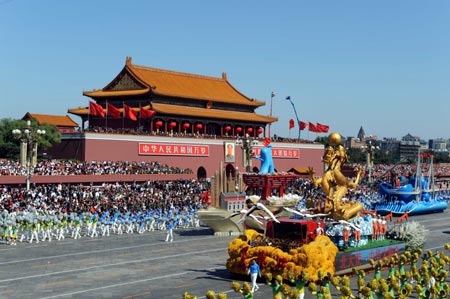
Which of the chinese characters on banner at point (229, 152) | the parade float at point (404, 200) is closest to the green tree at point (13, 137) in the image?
the chinese characters on banner at point (229, 152)

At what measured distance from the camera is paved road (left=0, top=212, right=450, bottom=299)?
725 inches

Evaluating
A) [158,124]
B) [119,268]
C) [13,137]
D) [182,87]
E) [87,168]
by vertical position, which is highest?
[182,87]

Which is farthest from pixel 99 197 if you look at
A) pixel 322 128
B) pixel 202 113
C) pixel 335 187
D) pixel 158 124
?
pixel 322 128

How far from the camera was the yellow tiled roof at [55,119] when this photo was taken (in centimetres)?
6961

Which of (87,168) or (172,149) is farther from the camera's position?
(172,149)

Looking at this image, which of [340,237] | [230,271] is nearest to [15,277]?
[230,271]

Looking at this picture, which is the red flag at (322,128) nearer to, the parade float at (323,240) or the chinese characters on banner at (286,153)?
the chinese characters on banner at (286,153)

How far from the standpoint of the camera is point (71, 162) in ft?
155

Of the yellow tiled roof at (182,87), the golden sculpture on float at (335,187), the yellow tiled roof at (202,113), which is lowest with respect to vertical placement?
the golden sculpture on float at (335,187)

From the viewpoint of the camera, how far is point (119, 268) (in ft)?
72.9

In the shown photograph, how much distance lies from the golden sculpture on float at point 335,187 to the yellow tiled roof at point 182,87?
122 ft

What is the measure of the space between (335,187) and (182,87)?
43619 millimetres

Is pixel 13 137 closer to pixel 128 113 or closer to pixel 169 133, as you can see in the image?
pixel 128 113

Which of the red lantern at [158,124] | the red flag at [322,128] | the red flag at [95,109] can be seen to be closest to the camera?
the red flag at [95,109]
